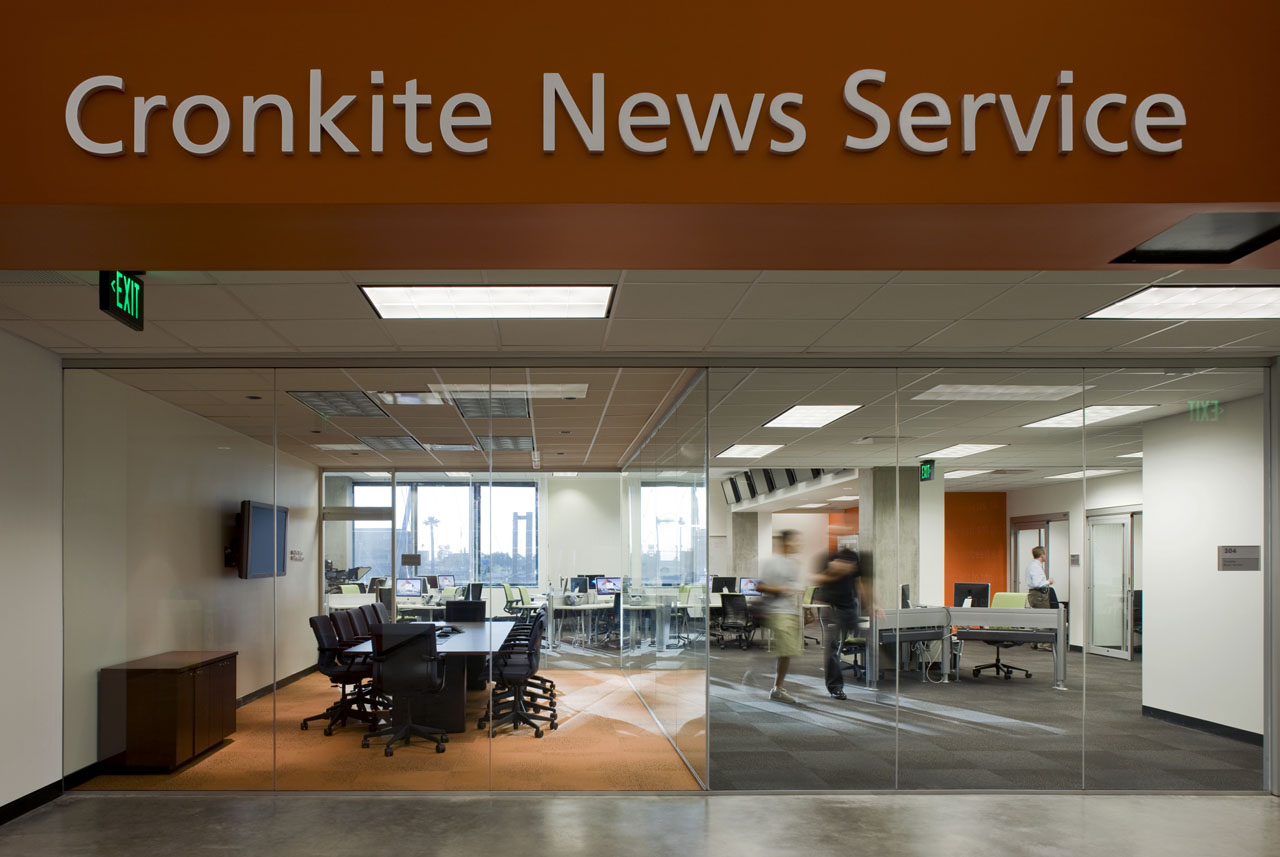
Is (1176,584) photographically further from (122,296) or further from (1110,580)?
(122,296)

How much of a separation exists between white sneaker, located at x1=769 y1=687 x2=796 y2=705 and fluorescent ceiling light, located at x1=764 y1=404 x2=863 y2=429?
197 cm

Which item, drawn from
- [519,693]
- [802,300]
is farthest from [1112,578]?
[519,693]

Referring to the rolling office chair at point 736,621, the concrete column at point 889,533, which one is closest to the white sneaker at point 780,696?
the rolling office chair at point 736,621

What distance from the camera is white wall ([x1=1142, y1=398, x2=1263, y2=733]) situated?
7.00 m

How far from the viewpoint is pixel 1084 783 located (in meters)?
6.87

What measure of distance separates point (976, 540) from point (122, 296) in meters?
5.69

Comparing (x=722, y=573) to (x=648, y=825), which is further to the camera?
(x=722, y=573)

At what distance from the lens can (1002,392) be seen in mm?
7195

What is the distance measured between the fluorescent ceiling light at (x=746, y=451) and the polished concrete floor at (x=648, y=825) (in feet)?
7.89

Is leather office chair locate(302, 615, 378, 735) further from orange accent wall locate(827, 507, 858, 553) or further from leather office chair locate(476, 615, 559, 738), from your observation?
orange accent wall locate(827, 507, 858, 553)

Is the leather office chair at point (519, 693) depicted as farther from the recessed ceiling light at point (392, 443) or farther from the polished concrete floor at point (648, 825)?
the recessed ceiling light at point (392, 443)

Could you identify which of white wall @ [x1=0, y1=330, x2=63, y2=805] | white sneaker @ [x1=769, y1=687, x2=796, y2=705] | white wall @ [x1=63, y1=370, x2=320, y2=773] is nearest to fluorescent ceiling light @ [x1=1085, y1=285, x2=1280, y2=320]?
white sneaker @ [x1=769, y1=687, x2=796, y2=705]

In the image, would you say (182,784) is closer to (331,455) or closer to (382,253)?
(331,455)

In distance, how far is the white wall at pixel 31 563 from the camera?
6109 mm
